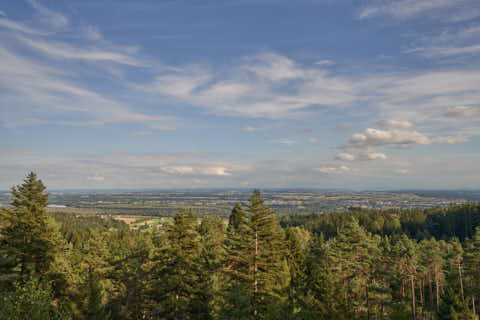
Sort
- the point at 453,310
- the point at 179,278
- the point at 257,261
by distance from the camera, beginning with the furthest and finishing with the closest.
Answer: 1. the point at 453,310
2. the point at 257,261
3. the point at 179,278

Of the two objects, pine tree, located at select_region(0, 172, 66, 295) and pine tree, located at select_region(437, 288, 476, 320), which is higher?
pine tree, located at select_region(0, 172, 66, 295)

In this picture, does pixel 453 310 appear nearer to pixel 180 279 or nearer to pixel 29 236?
pixel 180 279

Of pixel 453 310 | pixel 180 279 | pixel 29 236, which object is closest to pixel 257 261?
pixel 180 279

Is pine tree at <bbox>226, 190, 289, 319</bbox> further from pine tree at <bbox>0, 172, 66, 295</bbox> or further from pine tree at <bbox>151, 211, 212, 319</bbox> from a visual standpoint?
pine tree at <bbox>0, 172, 66, 295</bbox>

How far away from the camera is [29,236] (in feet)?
93.4

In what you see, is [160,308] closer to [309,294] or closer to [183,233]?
[183,233]

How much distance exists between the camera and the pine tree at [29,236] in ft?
88.2

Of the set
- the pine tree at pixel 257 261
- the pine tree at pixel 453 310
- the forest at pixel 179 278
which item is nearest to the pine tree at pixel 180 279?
the forest at pixel 179 278

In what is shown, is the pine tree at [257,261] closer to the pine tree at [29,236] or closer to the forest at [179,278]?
the forest at [179,278]

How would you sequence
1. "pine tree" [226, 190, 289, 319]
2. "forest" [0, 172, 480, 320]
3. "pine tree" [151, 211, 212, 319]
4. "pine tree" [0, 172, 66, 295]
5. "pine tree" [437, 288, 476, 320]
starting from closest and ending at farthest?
"forest" [0, 172, 480, 320] < "pine tree" [151, 211, 212, 319] < "pine tree" [226, 190, 289, 319] < "pine tree" [0, 172, 66, 295] < "pine tree" [437, 288, 476, 320]

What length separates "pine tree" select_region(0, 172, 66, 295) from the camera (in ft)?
88.2

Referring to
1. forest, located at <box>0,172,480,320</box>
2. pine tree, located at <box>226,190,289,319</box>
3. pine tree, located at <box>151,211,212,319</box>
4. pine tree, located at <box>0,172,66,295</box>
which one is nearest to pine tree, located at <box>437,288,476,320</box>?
forest, located at <box>0,172,480,320</box>

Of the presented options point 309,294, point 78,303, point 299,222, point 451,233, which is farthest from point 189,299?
point 299,222

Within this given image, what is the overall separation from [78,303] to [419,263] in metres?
55.7
